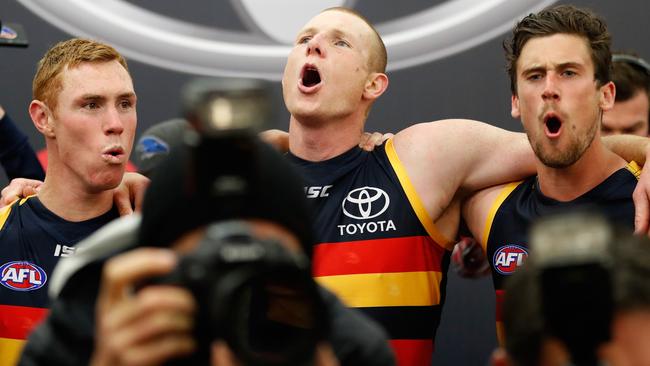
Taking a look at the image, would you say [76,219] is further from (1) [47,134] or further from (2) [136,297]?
(2) [136,297]

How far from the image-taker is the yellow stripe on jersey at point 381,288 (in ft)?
6.85

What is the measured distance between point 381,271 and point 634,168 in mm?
596

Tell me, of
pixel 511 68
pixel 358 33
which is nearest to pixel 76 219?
pixel 358 33

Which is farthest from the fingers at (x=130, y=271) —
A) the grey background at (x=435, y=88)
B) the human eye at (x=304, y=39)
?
the grey background at (x=435, y=88)

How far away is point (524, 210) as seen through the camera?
6.84 ft

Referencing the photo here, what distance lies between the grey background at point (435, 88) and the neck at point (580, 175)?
503 millimetres

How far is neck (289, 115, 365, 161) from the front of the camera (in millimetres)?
2314

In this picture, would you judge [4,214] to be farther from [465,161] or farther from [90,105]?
[465,161]

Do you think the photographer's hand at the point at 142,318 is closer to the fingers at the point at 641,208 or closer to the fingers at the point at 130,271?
the fingers at the point at 130,271

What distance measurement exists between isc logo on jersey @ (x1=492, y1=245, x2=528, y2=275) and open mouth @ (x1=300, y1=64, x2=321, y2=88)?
0.62 m

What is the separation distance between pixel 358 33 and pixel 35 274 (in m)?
0.96

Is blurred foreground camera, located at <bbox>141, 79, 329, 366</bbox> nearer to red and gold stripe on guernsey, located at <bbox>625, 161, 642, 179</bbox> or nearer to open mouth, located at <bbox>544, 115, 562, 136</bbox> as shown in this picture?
open mouth, located at <bbox>544, 115, 562, 136</bbox>

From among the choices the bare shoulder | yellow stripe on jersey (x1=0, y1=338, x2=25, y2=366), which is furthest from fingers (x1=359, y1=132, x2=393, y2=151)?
yellow stripe on jersey (x1=0, y1=338, x2=25, y2=366)

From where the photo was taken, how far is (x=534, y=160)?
216 centimetres
